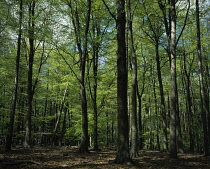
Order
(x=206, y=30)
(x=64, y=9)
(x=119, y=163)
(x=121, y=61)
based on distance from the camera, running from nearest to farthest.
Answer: (x=119, y=163) < (x=121, y=61) < (x=64, y=9) < (x=206, y=30)

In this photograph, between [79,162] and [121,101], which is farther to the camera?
[79,162]

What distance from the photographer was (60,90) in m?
21.7

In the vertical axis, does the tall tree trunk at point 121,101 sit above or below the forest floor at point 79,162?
above

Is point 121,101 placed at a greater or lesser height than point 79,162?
greater

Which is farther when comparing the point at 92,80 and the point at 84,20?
the point at 92,80

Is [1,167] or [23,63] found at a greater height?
[23,63]

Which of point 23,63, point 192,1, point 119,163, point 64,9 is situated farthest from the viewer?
point 23,63

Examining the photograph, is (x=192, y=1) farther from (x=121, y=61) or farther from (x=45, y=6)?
(x=45, y=6)

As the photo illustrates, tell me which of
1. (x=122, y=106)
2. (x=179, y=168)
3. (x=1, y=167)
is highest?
(x=122, y=106)

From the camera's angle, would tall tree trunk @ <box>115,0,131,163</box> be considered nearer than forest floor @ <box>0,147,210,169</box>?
No

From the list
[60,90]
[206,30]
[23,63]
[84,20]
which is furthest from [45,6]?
[206,30]

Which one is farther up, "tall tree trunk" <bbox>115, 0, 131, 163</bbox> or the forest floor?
"tall tree trunk" <bbox>115, 0, 131, 163</bbox>

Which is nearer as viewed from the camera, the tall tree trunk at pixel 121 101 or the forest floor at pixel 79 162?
the forest floor at pixel 79 162

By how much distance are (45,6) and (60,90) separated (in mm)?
10225
